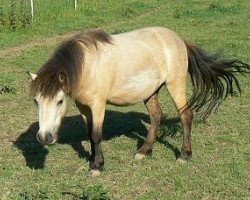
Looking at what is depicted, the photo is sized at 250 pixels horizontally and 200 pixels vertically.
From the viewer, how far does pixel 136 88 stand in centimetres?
639

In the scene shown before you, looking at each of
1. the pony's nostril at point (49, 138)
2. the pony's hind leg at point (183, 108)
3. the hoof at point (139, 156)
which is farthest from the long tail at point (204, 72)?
the pony's nostril at point (49, 138)

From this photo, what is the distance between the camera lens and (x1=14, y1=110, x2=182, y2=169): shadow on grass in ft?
23.6

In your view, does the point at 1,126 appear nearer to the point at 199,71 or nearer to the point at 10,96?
the point at 10,96

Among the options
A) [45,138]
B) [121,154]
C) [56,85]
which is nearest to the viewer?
[45,138]

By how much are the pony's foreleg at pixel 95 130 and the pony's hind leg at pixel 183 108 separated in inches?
42.2

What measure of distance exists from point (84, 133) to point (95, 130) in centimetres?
190

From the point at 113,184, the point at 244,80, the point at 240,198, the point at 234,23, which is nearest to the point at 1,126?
the point at 113,184

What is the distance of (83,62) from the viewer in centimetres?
584

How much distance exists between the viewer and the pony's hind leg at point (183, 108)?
6711 millimetres

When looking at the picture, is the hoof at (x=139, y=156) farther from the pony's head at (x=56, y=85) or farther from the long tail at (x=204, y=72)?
the pony's head at (x=56, y=85)

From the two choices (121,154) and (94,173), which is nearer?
(94,173)

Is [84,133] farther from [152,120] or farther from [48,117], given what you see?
[48,117]

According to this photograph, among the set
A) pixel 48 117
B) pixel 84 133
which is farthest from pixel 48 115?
pixel 84 133

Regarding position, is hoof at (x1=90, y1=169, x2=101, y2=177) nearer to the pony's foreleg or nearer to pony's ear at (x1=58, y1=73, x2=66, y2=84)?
the pony's foreleg
